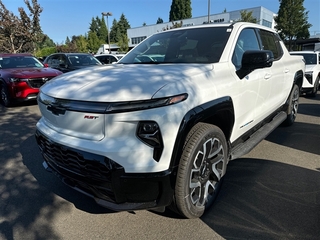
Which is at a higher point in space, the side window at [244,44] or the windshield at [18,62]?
the side window at [244,44]

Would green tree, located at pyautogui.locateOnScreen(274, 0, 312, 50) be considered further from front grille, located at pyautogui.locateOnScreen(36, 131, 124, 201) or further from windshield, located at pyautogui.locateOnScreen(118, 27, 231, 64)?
front grille, located at pyautogui.locateOnScreen(36, 131, 124, 201)

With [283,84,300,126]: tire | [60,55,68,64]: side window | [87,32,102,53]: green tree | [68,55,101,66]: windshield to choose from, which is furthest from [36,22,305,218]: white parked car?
[87,32,102,53]: green tree

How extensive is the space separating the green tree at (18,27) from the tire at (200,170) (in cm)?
2405

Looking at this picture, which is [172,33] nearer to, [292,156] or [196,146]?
[196,146]

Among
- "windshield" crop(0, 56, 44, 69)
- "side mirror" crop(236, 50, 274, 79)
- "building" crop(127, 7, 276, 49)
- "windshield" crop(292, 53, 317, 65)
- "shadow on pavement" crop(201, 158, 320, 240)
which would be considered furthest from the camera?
"building" crop(127, 7, 276, 49)

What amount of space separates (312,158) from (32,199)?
381cm

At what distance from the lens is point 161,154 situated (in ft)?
6.19

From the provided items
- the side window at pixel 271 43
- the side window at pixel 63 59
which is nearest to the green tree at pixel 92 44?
the side window at pixel 63 59

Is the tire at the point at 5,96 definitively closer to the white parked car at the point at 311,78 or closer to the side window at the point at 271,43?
the side window at the point at 271,43

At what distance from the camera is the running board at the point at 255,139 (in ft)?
9.42

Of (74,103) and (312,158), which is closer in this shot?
(74,103)

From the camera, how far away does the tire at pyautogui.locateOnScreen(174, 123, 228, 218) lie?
207 cm

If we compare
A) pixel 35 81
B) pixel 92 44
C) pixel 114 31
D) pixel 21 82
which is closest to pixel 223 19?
pixel 92 44

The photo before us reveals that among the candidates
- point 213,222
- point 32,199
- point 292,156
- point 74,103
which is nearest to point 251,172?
point 292,156
